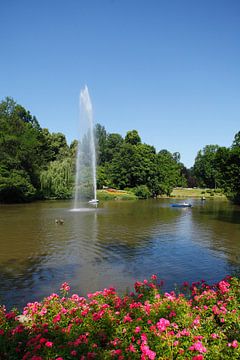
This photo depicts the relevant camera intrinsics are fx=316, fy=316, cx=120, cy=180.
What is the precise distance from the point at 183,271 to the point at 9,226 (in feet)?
54.8

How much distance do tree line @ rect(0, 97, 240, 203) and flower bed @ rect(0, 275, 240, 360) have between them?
37.3m

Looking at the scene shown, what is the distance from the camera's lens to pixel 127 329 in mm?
5305

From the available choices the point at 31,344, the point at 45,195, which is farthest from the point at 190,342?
the point at 45,195

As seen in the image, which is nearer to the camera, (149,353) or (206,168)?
(149,353)

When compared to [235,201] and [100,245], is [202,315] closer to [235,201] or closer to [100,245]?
[100,245]

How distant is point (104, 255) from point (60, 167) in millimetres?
44086

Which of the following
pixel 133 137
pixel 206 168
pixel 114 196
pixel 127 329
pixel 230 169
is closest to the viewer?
pixel 127 329

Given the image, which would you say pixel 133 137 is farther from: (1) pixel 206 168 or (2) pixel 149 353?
(2) pixel 149 353

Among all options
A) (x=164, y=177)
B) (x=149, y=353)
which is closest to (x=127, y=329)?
(x=149, y=353)

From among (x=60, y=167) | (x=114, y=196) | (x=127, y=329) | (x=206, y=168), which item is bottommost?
(x=127, y=329)

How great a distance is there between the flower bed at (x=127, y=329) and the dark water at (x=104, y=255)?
435 cm

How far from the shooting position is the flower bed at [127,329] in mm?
4430

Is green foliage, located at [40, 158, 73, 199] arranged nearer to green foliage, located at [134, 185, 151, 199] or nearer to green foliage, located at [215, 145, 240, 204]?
green foliage, located at [134, 185, 151, 199]

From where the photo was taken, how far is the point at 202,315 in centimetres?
592
